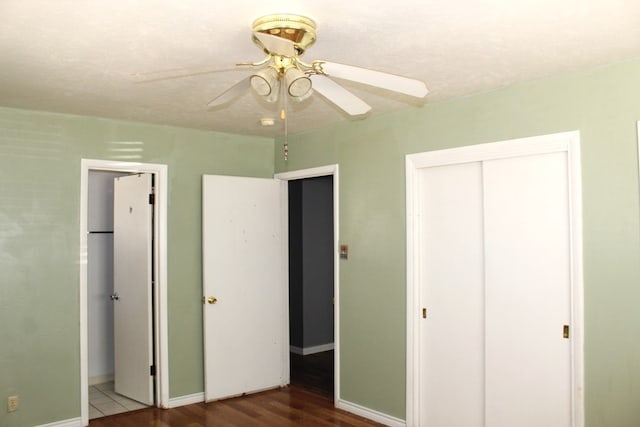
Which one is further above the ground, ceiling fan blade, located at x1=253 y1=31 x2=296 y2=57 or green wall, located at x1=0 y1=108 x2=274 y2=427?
ceiling fan blade, located at x1=253 y1=31 x2=296 y2=57

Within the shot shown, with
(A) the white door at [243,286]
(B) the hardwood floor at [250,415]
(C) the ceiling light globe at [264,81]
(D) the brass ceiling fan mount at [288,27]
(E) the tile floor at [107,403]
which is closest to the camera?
(C) the ceiling light globe at [264,81]

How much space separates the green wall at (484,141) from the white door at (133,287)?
1.40 metres

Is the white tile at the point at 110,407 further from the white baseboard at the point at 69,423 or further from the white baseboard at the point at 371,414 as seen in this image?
the white baseboard at the point at 371,414

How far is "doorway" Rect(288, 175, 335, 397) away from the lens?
670 centimetres

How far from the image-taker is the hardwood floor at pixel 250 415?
14.4ft

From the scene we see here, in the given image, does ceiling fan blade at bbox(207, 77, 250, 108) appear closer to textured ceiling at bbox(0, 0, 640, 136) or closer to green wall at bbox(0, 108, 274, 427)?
textured ceiling at bbox(0, 0, 640, 136)

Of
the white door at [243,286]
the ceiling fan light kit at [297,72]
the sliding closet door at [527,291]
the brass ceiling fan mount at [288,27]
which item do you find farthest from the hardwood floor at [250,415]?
the brass ceiling fan mount at [288,27]

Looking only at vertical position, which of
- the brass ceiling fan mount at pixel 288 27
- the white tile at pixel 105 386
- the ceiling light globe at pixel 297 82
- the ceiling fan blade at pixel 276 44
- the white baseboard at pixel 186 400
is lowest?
the white tile at pixel 105 386

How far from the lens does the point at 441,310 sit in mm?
4047

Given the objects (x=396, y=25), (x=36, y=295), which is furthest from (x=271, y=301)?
(x=396, y=25)

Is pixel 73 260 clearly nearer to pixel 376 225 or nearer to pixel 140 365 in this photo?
pixel 140 365

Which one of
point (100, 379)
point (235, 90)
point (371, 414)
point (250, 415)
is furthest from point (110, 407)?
point (235, 90)

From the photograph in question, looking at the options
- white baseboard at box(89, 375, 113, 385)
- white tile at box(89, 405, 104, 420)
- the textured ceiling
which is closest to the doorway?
white baseboard at box(89, 375, 113, 385)

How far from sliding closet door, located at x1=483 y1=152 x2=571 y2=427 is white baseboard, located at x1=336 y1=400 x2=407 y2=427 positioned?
0.78 meters
